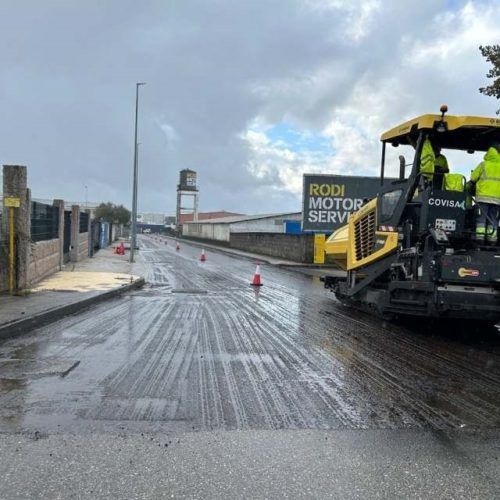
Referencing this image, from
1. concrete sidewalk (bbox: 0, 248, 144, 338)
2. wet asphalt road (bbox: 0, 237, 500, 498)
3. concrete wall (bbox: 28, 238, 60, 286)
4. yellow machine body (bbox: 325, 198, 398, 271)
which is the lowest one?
wet asphalt road (bbox: 0, 237, 500, 498)

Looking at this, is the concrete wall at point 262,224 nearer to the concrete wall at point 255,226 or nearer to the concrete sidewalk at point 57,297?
the concrete wall at point 255,226

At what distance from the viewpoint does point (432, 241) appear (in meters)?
8.96

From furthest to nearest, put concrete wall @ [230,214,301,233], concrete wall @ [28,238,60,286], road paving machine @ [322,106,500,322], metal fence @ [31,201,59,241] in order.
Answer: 1. concrete wall @ [230,214,301,233]
2. metal fence @ [31,201,59,241]
3. concrete wall @ [28,238,60,286]
4. road paving machine @ [322,106,500,322]

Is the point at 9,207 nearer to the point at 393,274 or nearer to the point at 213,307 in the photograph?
the point at 213,307

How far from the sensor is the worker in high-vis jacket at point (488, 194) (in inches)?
344

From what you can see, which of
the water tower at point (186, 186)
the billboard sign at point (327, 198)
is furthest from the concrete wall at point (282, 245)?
the water tower at point (186, 186)

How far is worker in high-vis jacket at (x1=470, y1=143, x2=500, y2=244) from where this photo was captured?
28.6 feet

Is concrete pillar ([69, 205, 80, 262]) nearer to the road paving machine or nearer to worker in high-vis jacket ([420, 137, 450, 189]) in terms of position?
the road paving machine

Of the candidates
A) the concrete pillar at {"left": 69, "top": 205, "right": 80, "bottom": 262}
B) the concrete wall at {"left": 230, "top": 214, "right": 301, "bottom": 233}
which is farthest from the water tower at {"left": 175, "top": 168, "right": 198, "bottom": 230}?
the concrete pillar at {"left": 69, "top": 205, "right": 80, "bottom": 262}

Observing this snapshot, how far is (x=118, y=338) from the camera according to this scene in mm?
8438

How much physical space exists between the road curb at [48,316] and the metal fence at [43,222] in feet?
10.3

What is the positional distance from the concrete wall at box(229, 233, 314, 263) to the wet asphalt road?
20853mm

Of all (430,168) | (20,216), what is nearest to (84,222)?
(20,216)

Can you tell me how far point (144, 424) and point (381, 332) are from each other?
5853 mm
